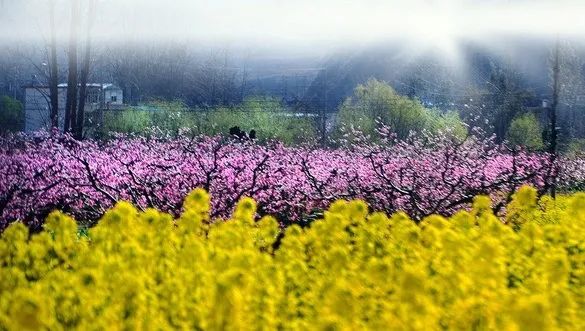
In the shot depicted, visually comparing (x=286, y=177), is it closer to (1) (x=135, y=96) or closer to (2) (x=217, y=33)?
(1) (x=135, y=96)

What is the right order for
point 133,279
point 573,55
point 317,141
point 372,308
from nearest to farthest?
1. point 133,279
2. point 372,308
3. point 317,141
4. point 573,55

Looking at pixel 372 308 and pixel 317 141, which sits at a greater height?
pixel 372 308

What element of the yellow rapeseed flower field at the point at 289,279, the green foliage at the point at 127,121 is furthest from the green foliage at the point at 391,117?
the yellow rapeseed flower field at the point at 289,279

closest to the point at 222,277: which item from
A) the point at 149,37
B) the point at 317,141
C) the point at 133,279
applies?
the point at 133,279

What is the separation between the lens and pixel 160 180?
8812 mm

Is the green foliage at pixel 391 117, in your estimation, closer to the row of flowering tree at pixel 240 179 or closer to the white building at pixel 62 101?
the row of flowering tree at pixel 240 179

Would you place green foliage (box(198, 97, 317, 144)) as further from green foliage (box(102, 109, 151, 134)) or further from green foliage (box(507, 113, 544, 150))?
green foliage (box(507, 113, 544, 150))

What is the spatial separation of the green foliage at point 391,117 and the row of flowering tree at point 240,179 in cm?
399

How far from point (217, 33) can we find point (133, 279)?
2381 cm

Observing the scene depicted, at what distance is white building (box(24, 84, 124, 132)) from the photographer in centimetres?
1880

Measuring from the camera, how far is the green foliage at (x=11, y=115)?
55.3 ft

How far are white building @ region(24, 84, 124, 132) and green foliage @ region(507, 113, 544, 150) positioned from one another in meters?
8.03

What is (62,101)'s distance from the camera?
20.9 m

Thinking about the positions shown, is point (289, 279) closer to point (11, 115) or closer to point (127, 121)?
point (127, 121)
